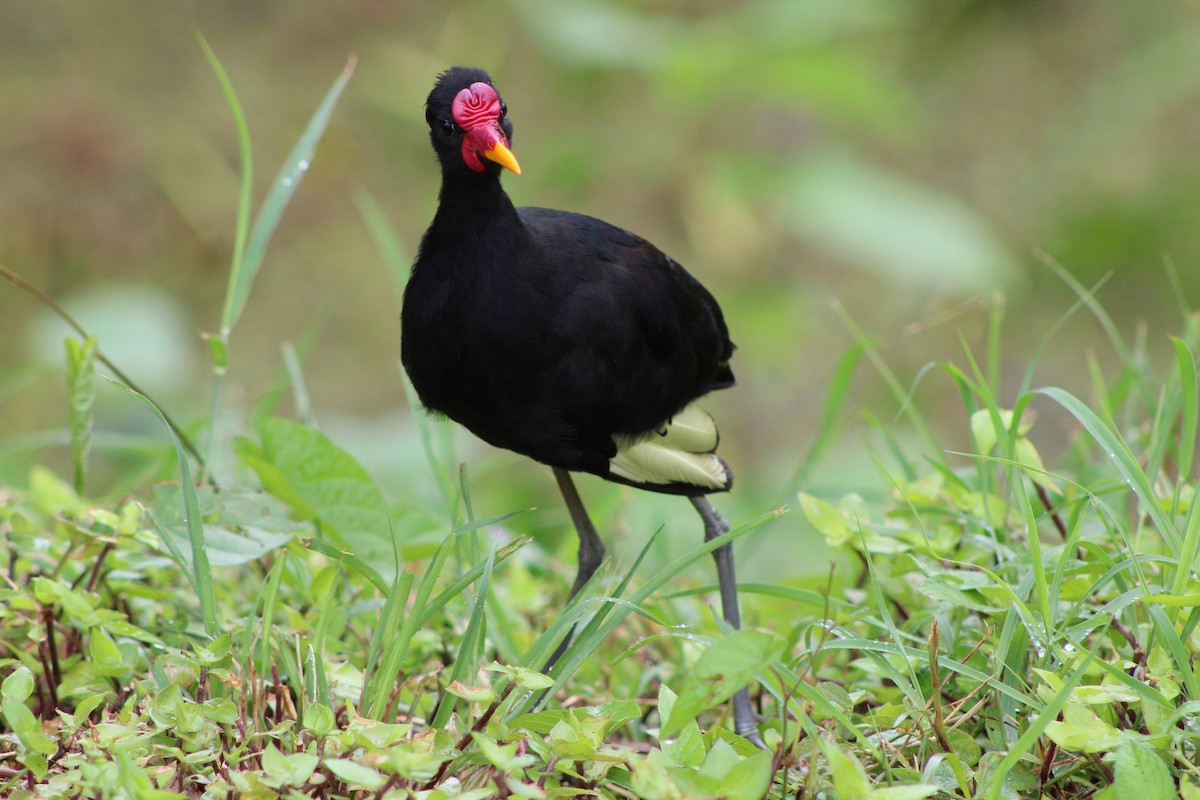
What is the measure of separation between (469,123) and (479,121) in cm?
2

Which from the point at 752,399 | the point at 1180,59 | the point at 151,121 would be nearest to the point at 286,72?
the point at 151,121

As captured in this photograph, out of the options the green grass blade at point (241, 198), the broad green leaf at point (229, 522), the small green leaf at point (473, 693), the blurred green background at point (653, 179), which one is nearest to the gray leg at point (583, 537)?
the broad green leaf at point (229, 522)

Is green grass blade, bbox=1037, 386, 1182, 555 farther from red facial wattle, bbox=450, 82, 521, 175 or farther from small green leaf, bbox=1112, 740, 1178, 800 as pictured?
red facial wattle, bbox=450, 82, 521, 175

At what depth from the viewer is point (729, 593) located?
2.37 metres

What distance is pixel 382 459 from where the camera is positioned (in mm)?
4840

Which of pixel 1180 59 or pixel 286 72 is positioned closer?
pixel 1180 59

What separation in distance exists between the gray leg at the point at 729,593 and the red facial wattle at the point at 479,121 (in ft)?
2.55

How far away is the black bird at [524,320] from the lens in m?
2.04

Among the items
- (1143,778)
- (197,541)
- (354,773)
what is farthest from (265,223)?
(1143,778)

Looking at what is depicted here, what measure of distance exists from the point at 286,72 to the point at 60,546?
17.0ft

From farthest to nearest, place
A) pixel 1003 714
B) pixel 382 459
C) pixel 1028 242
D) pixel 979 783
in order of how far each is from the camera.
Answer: pixel 1028 242, pixel 382 459, pixel 1003 714, pixel 979 783

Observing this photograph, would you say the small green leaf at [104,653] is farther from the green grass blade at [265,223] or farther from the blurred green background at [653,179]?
the blurred green background at [653,179]

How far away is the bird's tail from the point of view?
7.57 feet

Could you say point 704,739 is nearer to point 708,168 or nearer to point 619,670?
point 619,670
